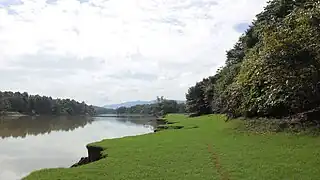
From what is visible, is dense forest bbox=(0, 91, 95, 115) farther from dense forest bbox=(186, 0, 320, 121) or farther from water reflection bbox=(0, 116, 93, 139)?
dense forest bbox=(186, 0, 320, 121)

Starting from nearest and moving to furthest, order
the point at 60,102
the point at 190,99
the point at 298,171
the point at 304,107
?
the point at 298,171, the point at 304,107, the point at 190,99, the point at 60,102

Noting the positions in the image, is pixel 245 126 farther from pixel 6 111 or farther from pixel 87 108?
pixel 87 108

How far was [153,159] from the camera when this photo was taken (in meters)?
16.5

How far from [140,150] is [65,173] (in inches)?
238

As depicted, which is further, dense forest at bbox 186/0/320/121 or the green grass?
→ dense forest at bbox 186/0/320/121

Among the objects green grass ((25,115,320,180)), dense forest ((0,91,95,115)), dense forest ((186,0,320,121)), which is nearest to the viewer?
green grass ((25,115,320,180))

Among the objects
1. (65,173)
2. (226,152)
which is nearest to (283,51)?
(226,152)

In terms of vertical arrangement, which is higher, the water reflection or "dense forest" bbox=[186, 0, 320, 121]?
"dense forest" bbox=[186, 0, 320, 121]

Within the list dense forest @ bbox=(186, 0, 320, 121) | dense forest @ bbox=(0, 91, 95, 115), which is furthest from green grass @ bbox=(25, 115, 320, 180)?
dense forest @ bbox=(0, 91, 95, 115)

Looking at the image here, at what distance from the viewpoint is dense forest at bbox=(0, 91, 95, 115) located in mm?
133125

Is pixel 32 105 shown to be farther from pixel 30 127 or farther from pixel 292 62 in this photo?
pixel 292 62

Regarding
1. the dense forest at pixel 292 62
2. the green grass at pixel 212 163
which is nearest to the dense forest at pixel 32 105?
the dense forest at pixel 292 62

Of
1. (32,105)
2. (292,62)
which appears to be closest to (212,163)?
(292,62)

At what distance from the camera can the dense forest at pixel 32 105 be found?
437 ft
